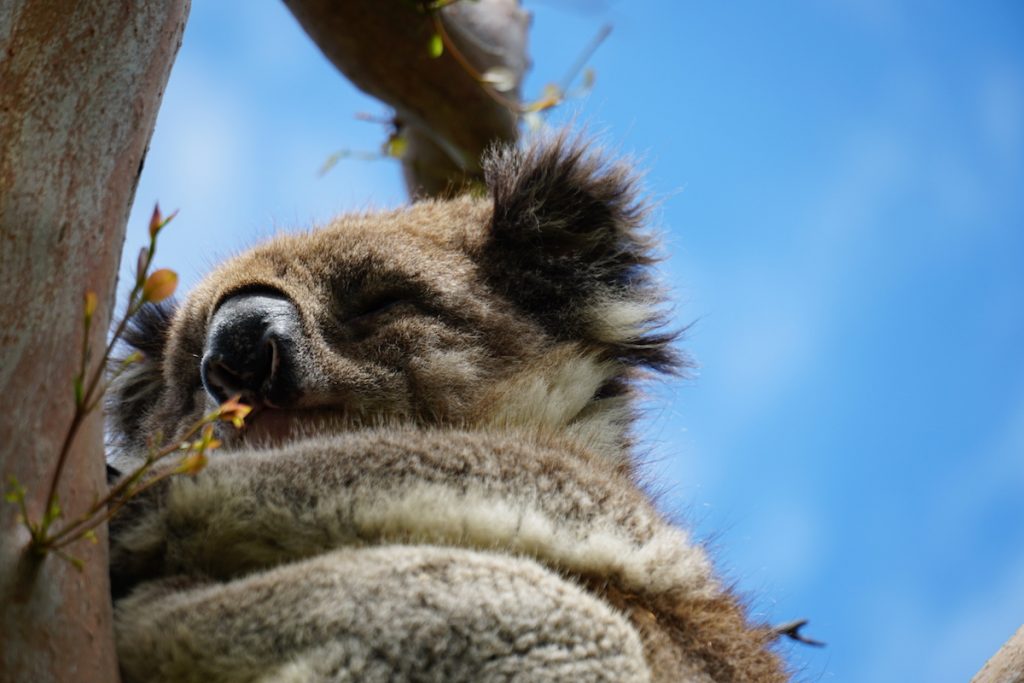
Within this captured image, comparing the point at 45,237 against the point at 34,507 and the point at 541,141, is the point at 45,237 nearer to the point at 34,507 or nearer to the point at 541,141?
the point at 34,507

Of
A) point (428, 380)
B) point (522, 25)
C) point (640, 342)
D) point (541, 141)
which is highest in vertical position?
point (522, 25)

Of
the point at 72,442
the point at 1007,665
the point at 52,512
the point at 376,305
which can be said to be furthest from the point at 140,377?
the point at 1007,665

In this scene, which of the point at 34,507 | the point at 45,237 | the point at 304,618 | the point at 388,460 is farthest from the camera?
the point at 388,460

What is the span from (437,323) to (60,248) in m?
1.92

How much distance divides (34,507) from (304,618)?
22.4 inches

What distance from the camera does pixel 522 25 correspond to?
5.88 metres

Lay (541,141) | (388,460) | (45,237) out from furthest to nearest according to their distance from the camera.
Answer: (541,141) → (388,460) → (45,237)

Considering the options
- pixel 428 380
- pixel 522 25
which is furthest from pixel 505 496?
pixel 522 25

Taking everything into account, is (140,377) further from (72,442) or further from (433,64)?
(72,442)

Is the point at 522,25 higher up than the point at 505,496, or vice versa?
the point at 522,25

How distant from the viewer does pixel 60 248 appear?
1764 millimetres

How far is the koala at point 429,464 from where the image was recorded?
2.06 metres

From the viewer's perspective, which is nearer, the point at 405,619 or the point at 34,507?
the point at 34,507

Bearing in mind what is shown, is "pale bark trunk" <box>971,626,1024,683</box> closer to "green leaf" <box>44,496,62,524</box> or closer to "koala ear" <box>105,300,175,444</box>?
"green leaf" <box>44,496,62,524</box>
